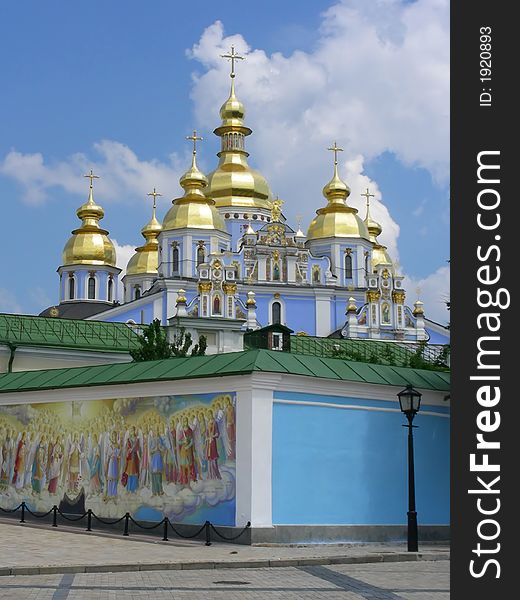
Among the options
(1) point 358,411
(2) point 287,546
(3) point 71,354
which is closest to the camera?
(2) point 287,546

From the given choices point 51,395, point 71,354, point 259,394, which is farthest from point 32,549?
point 71,354

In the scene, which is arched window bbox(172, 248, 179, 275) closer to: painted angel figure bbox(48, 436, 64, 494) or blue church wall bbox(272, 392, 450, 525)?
painted angel figure bbox(48, 436, 64, 494)

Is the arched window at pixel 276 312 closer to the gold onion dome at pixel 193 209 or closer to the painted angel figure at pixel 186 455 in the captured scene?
the gold onion dome at pixel 193 209

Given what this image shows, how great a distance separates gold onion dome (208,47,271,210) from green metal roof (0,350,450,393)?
180 feet

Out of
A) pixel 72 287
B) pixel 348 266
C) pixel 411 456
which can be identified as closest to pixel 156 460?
pixel 411 456

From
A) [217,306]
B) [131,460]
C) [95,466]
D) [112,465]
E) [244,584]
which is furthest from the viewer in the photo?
[217,306]

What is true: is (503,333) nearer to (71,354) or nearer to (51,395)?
(51,395)

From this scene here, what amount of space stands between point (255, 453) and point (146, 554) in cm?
322

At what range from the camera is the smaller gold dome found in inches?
3103

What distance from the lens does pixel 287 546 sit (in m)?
19.5

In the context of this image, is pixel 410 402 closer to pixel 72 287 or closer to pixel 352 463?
pixel 352 463

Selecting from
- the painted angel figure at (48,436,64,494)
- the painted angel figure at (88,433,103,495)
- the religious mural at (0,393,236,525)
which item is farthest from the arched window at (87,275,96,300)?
the painted angel figure at (88,433,103,495)

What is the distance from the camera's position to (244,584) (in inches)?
552

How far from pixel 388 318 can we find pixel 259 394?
158 ft
